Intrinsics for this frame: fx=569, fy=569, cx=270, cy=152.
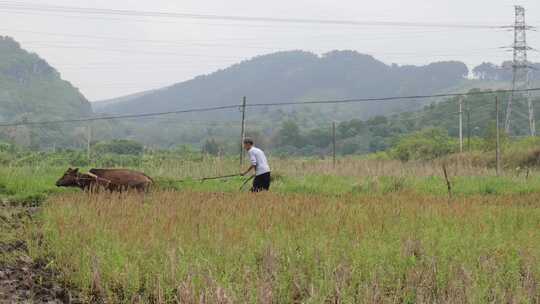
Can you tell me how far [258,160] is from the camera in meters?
11.5

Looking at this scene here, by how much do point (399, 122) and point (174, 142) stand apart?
96.8 ft

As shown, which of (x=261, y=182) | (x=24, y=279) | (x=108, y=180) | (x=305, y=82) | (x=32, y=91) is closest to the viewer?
(x=24, y=279)

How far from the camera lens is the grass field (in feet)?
15.1

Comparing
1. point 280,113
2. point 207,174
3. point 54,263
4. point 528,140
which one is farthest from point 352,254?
point 280,113

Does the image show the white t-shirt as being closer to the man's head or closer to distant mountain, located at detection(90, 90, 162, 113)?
the man's head

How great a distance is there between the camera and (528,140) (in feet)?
80.9

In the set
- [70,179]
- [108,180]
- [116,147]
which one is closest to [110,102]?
[116,147]

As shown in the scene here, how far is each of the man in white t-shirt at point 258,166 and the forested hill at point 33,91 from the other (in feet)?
177

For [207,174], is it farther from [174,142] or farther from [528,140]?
[174,142]

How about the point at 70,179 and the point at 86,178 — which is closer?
the point at 86,178

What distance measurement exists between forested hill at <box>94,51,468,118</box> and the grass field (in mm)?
98196

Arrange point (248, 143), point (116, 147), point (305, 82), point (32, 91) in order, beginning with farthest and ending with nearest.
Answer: point (305, 82), point (32, 91), point (116, 147), point (248, 143)

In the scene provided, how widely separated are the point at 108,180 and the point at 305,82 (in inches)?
4563

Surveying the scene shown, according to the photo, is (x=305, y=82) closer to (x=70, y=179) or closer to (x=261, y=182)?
(x=261, y=182)
